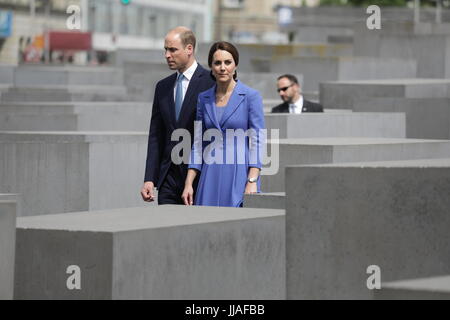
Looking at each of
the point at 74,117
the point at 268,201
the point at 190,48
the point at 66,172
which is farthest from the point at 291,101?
the point at 268,201

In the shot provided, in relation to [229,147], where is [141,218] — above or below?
below

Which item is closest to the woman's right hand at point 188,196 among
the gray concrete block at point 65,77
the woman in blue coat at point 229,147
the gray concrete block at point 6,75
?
the woman in blue coat at point 229,147

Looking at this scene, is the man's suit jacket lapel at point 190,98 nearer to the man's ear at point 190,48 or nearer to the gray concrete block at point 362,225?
the man's ear at point 190,48

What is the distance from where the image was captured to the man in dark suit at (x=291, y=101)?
1523 centimetres

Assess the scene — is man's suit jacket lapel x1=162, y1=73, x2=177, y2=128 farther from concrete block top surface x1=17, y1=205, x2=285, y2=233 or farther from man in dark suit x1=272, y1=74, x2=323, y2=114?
man in dark suit x1=272, y1=74, x2=323, y2=114

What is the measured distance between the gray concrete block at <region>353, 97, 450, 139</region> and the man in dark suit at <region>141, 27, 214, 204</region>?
5.77 meters

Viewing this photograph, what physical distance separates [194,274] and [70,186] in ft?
16.3

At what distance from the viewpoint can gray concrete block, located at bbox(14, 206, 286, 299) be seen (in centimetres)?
697

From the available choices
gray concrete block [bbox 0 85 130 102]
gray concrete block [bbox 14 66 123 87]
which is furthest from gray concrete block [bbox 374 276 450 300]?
gray concrete block [bbox 14 66 123 87]

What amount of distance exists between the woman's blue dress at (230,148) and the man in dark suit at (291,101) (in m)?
6.09

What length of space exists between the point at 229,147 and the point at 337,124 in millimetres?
4583

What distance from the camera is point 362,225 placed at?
775 centimetres

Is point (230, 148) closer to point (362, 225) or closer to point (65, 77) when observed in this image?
point (362, 225)

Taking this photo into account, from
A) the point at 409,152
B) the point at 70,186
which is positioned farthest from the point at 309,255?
the point at 70,186
